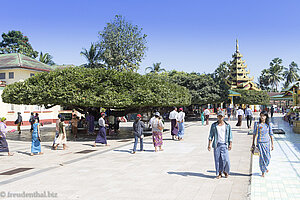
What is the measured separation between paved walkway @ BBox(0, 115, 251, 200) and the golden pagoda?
59013mm

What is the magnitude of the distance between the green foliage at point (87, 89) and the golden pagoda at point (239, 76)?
5514 cm

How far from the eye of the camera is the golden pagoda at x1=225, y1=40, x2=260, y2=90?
218 feet

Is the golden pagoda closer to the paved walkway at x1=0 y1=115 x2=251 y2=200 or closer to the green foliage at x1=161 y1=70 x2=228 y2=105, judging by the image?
the green foliage at x1=161 y1=70 x2=228 y2=105

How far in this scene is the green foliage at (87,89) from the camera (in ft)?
47.1

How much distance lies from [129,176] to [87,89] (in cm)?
853

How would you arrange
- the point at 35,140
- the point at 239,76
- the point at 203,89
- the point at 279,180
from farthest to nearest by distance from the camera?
the point at 239,76 → the point at 203,89 → the point at 35,140 → the point at 279,180

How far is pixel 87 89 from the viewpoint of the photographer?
14.9 m

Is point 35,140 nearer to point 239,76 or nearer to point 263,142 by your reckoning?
point 263,142

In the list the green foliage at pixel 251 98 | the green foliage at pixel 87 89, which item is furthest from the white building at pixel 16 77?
the green foliage at pixel 251 98

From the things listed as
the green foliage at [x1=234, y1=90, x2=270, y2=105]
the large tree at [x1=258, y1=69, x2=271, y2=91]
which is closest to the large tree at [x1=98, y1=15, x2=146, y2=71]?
the green foliage at [x1=234, y1=90, x2=270, y2=105]

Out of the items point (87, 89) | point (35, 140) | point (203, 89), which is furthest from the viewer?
point (203, 89)

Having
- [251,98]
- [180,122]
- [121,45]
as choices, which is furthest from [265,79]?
[180,122]

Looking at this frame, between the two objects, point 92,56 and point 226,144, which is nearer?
point 226,144

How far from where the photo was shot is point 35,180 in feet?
23.1
